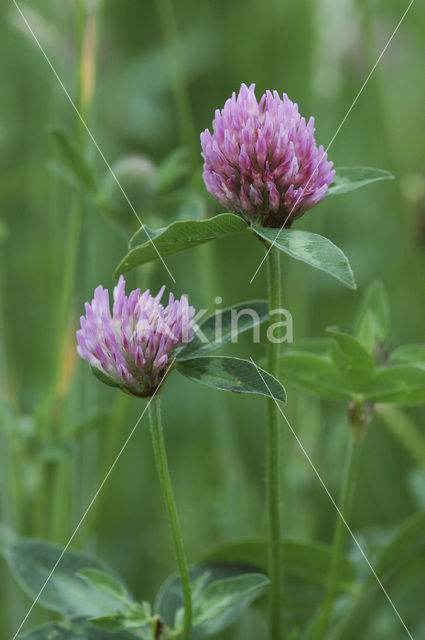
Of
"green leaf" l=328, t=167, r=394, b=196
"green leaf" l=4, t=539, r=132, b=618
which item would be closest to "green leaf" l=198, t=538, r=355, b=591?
"green leaf" l=4, t=539, r=132, b=618

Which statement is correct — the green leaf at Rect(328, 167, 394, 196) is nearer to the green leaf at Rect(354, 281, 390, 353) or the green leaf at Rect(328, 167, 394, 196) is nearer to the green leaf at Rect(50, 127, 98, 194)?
the green leaf at Rect(354, 281, 390, 353)

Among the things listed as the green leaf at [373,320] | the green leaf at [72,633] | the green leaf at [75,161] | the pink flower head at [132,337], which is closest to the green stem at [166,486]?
the pink flower head at [132,337]

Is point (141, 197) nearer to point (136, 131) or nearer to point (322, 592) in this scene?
point (322, 592)

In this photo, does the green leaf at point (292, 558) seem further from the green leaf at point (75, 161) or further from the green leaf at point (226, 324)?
the green leaf at point (75, 161)

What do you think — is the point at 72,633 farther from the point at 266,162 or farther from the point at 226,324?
the point at 266,162

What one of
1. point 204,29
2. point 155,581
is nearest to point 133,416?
point 155,581

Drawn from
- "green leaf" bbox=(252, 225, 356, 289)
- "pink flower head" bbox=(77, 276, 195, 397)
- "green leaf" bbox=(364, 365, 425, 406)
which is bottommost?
"green leaf" bbox=(364, 365, 425, 406)

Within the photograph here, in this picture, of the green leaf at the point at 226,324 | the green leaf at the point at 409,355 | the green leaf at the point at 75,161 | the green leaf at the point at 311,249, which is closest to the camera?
the green leaf at the point at 311,249
